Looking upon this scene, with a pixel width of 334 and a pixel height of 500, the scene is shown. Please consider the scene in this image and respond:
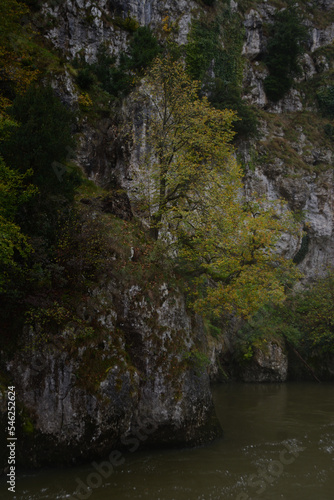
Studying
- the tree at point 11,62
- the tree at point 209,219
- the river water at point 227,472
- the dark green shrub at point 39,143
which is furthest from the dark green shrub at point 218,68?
the river water at point 227,472

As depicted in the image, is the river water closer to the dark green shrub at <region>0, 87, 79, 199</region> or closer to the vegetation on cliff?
the vegetation on cliff

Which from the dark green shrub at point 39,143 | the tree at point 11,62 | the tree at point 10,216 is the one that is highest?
the tree at point 11,62

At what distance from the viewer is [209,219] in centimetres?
1240

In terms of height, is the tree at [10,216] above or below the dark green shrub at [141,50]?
below

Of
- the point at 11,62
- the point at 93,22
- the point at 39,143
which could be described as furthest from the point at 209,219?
the point at 93,22

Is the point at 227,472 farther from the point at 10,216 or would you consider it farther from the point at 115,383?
the point at 10,216

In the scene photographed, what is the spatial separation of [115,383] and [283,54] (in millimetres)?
36889

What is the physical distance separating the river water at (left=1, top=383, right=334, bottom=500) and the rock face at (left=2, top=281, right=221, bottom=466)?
491 millimetres

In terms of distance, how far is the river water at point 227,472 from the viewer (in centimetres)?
700

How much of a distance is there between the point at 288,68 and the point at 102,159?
2700 cm

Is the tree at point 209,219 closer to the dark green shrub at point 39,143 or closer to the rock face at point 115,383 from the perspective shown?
the rock face at point 115,383

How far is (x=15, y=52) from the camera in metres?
13.8

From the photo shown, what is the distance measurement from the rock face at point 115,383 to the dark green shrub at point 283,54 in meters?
31.8

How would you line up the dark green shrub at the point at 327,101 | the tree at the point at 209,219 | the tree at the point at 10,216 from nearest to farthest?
the tree at the point at 10,216 < the tree at the point at 209,219 < the dark green shrub at the point at 327,101
